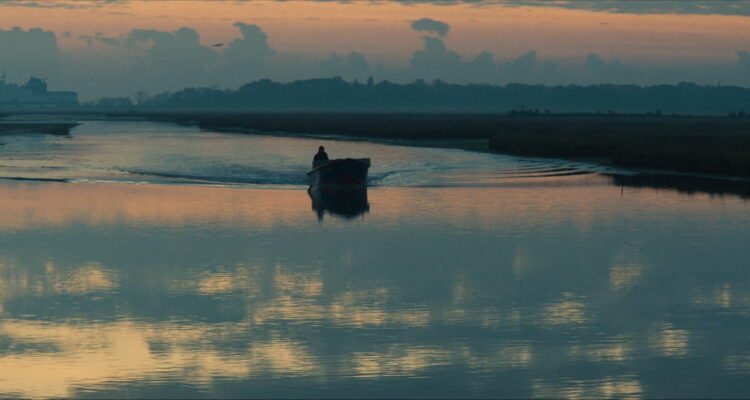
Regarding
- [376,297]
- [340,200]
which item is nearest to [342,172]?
[340,200]

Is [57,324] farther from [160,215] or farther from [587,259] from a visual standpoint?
[160,215]

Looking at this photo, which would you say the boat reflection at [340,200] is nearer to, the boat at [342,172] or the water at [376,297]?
the boat at [342,172]

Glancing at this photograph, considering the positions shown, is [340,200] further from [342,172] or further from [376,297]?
[376,297]

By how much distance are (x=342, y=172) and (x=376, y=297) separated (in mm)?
27555

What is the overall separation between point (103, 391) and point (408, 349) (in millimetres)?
4825

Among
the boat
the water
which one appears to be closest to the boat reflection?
the boat

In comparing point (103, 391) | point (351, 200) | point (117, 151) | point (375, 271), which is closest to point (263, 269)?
point (375, 271)

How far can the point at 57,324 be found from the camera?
1897 cm

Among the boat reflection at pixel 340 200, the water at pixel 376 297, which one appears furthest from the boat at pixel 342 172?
the water at pixel 376 297

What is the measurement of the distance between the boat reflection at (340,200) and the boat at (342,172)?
0.25 m

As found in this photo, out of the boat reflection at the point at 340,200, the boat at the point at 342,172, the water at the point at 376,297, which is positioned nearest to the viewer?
the water at the point at 376,297

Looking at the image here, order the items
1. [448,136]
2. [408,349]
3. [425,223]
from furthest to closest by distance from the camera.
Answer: [448,136] < [425,223] < [408,349]

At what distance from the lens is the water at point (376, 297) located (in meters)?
15.6

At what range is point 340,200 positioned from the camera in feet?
146
